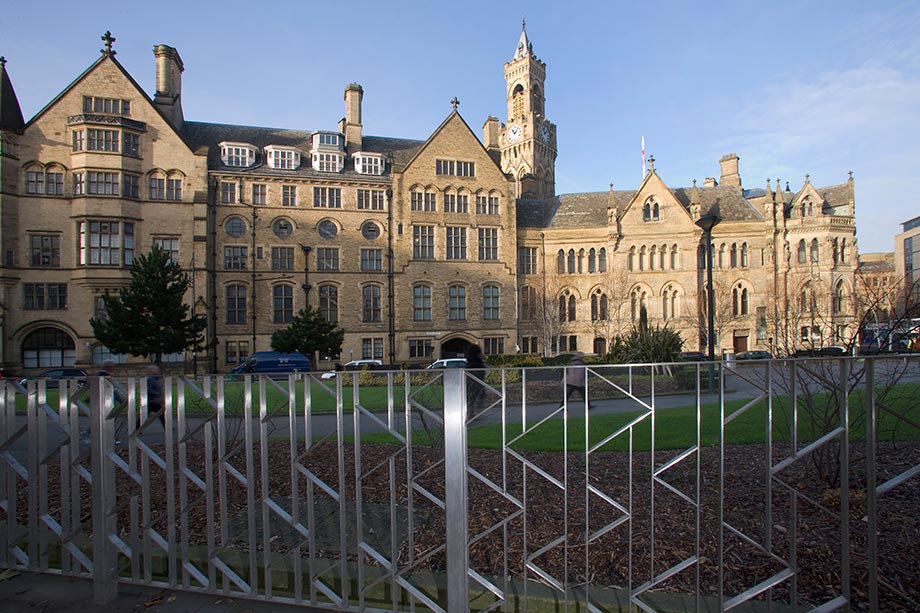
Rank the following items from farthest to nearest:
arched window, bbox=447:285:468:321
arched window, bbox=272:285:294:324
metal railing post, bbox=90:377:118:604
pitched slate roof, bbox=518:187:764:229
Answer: pitched slate roof, bbox=518:187:764:229, arched window, bbox=447:285:468:321, arched window, bbox=272:285:294:324, metal railing post, bbox=90:377:118:604

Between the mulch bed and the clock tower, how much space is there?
6502cm

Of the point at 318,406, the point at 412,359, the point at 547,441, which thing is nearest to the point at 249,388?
the point at 547,441

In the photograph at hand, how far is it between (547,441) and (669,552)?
4.63 metres

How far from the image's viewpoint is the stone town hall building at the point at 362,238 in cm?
3073

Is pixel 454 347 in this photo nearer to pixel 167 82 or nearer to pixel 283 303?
pixel 283 303

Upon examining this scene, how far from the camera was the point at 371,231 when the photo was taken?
37.9 m

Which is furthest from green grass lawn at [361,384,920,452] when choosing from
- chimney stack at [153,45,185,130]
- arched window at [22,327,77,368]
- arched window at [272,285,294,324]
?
chimney stack at [153,45,185,130]

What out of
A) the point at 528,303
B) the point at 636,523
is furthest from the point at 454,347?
the point at 636,523

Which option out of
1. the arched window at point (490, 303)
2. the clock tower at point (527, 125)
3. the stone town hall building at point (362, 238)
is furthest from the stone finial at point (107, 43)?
the clock tower at point (527, 125)

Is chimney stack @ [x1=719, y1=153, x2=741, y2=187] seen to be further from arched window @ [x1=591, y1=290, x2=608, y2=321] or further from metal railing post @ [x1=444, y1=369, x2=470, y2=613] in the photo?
metal railing post @ [x1=444, y1=369, x2=470, y2=613]

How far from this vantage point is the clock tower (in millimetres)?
70562

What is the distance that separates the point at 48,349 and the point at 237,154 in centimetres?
1686

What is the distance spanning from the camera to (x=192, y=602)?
4684mm

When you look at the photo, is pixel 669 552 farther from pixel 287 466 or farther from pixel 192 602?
pixel 287 466
